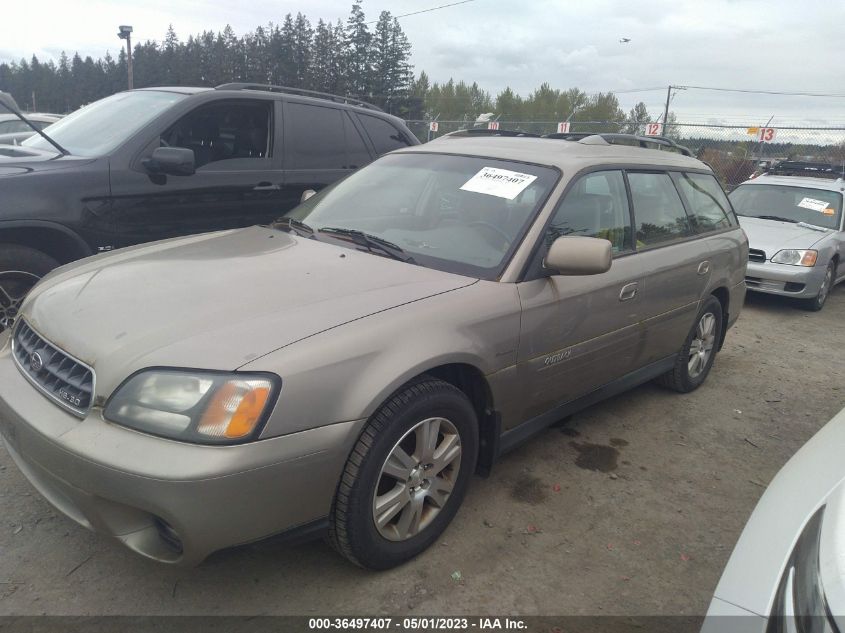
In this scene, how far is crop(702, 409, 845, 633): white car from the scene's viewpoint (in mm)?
1248

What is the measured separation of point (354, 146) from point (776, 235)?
17.9 feet

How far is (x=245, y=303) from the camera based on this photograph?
230cm

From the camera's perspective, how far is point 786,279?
722 cm

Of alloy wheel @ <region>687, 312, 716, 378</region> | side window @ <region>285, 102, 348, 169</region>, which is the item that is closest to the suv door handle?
alloy wheel @ <region>687, 312, 716, 378</region>

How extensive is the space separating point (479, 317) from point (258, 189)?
297 cm

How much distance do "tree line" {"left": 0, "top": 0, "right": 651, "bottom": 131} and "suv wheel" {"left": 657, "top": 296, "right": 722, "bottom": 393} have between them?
2967 cm

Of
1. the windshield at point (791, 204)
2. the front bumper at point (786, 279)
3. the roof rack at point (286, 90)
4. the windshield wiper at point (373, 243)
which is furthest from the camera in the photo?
the windshield at point (791, 204)

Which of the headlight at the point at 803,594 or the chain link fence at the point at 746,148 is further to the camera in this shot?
the chain link fence at the point at 746,148

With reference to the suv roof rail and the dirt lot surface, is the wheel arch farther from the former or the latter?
the suv roof rail

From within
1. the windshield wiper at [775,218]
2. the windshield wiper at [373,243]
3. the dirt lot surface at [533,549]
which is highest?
the windshield wiper at [373,243]

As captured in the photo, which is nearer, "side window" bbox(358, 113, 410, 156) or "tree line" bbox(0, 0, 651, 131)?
"side window" bbox(358, 113, 410, 156)

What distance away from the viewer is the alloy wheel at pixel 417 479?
7.55 ft

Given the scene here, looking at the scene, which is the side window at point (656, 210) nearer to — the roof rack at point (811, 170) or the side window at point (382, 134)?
the side window at point (382, 134)

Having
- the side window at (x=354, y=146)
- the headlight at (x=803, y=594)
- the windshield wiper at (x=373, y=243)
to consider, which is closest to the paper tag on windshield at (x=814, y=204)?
the side window at (x=354, y=146)
